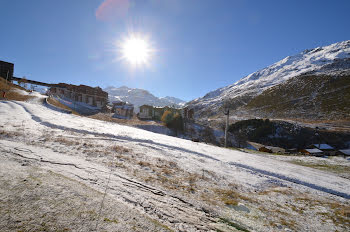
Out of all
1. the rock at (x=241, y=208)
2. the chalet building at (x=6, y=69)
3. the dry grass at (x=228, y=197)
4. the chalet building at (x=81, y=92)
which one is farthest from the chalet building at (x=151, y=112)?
the rock at (x=241, y=208)

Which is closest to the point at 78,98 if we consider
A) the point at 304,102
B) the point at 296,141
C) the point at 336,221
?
Result: the point at 336,221

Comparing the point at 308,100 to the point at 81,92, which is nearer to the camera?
the point at 81,92

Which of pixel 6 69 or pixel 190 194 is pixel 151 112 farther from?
pixel 190 194

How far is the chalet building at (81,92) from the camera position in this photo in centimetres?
6512

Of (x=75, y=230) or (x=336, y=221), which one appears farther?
(x=336, y=221)

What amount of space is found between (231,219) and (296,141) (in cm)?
7810

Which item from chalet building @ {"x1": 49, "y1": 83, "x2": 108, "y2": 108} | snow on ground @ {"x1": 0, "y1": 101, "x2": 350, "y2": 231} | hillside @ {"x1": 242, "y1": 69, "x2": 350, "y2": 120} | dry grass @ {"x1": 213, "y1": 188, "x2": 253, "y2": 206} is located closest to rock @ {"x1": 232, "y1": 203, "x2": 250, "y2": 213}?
snow on ground @ {"x1": 0, "y1": 101, "x2": 350, "y2": 231}

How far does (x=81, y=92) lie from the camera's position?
6781 centimetres

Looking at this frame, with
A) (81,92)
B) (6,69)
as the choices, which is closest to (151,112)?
(81,92)

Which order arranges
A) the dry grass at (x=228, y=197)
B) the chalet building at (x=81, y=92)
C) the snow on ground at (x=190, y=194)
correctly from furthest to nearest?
the chalet building at (x=81, y=92), the dry grass at (x=228, y=197), the snow on ground at (x=190, y=194)

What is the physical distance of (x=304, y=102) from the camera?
13700 cm

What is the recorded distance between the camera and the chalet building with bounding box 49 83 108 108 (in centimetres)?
6512

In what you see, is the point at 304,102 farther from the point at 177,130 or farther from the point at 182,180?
the point at 182,180

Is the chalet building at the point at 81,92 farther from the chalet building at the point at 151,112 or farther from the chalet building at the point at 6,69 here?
the chalet building at the point at 151,112
